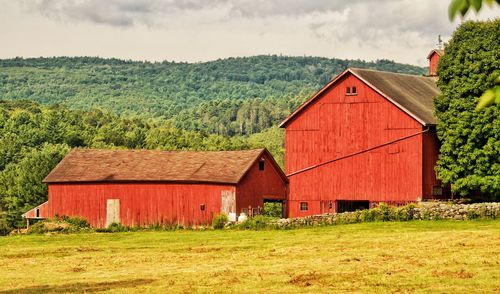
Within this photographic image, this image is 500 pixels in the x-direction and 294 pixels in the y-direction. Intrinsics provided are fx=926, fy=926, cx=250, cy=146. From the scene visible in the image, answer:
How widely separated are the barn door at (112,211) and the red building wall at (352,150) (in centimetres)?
1091

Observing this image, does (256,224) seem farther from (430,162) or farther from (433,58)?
(433,58)

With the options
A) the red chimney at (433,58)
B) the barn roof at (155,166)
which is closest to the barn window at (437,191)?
the barn roof at (155,166)

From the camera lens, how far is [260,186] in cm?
5747

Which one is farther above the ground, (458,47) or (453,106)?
(458,47)

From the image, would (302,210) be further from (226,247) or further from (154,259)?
(154,259)

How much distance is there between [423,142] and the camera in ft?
180

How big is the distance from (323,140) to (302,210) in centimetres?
462

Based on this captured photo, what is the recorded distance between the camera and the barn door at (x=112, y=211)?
57938 millimetres

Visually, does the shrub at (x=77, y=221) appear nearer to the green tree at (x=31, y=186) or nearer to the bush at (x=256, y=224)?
the bush at (x=256, y=224)

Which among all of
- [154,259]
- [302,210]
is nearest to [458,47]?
[302,210]

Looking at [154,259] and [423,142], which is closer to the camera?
[154,259]

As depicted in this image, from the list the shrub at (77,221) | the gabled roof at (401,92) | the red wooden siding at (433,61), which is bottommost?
the shrub at (77,221)

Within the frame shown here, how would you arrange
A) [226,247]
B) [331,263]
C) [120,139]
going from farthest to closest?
[120,139] < [226,247] < [331,263]

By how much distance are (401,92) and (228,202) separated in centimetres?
1306
